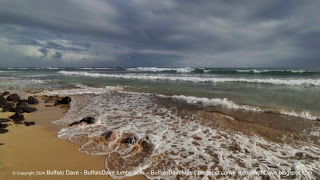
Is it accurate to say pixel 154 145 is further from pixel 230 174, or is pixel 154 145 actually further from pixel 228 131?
pixel 228 131

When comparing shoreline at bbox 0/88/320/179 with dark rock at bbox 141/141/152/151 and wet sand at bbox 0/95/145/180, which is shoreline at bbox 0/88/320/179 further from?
dark rock at bbox 141/141/152/151

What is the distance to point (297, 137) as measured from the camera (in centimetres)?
507

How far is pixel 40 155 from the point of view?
3943 millimetres

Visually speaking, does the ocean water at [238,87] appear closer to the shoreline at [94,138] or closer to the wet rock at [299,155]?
the shoreline at [94,138]

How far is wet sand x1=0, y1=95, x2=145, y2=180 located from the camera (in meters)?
3.43

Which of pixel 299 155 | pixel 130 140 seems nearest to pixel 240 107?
pixel 299 155

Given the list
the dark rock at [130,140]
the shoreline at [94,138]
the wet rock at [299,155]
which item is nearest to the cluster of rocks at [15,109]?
the shoreline at [94,138]

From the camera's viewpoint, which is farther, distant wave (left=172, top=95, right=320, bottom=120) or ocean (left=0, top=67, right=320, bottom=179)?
distant wave (left=172, top=95, right=320, bottom=120)

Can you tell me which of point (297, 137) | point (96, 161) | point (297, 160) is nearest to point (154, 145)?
point (96, 161)

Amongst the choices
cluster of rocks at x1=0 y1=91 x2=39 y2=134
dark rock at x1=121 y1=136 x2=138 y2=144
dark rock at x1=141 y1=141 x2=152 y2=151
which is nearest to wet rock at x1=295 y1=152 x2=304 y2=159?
dark rock at x1=141 y1=141 x2=152 y2=151

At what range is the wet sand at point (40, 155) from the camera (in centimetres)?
343

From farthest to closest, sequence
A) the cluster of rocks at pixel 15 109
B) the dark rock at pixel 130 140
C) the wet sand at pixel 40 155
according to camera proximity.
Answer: the cluster of rocks at pixel 15 109
the dark rock at pixel 130 140
the wet sand at pixel 40 155

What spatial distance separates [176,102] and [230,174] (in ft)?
20.8

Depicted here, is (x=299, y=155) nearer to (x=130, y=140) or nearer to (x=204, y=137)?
(x=204, y=137)
